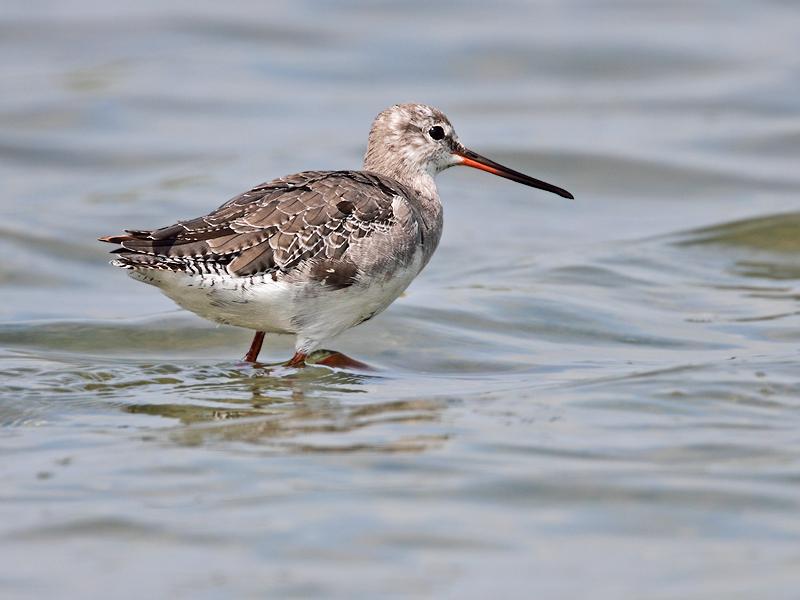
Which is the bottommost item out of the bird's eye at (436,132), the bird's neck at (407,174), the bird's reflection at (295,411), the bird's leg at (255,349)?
the bird's reflection at (295,411)

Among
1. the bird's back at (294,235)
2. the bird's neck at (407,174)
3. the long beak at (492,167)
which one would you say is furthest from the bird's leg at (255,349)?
the long beak at (492,167)

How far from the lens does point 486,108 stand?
17828mm

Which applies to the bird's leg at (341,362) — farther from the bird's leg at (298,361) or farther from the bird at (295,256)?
the bird's leg at (298,361)

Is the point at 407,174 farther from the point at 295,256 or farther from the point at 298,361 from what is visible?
the point at 295,256

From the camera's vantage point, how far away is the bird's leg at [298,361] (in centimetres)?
923

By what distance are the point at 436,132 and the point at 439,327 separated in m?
1.51

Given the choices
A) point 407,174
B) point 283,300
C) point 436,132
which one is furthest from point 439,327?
point 283,300

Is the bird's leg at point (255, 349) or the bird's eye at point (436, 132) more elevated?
the bird's eye at point (436, 132)

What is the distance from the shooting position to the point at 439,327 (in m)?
10.6

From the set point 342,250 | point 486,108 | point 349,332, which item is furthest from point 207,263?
point 486,108

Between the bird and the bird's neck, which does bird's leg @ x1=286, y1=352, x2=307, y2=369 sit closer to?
the bird

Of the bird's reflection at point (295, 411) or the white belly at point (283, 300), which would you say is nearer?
the bird's reflection at point (295, 411)

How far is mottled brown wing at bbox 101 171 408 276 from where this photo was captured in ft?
27.4

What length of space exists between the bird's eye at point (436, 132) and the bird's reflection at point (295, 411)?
81.7 inches
